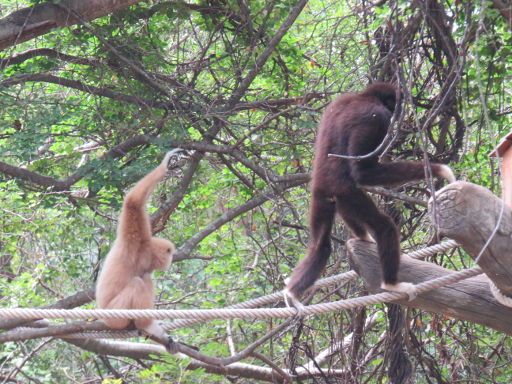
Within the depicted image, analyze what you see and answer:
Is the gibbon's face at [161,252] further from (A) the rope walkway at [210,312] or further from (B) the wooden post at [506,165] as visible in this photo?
(B) the wooden post at [506,165]

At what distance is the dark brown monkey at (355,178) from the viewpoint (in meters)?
4.61

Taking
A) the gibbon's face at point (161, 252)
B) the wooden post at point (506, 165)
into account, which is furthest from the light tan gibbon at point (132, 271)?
the wooden post at point (506, 165)

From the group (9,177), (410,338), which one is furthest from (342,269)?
(9,177)

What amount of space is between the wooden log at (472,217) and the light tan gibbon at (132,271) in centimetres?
263

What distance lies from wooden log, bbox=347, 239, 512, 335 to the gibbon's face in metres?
1.72

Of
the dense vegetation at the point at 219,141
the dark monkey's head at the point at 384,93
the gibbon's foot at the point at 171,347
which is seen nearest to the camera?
the dark monkey's head at the point at 384,93

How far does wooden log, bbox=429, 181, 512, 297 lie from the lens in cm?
332

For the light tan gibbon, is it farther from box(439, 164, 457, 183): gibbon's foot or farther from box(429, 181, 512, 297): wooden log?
box(429, 181, 512, 297): wooden log

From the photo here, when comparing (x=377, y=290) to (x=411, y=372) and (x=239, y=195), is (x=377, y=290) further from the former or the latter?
(x=239, y=195)

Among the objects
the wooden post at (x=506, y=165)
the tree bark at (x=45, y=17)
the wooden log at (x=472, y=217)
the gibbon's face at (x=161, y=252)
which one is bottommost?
the wooden log at (x=472, y=217)

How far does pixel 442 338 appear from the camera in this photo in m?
6.74

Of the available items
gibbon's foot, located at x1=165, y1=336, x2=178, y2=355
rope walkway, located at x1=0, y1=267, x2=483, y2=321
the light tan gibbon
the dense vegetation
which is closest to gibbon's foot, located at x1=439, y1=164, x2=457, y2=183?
rope walkway, located at x1=0, y1=267, x2=483, y2=321

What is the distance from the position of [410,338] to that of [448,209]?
3437mm

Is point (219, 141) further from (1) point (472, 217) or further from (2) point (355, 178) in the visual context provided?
(1) point (472, 217)
